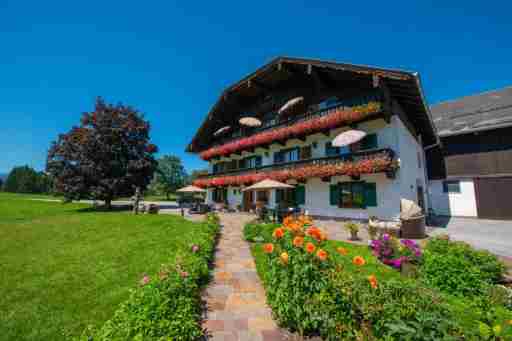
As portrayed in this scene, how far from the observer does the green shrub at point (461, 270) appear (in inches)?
173

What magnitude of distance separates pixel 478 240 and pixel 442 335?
10.4m

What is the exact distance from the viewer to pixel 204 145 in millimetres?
25531

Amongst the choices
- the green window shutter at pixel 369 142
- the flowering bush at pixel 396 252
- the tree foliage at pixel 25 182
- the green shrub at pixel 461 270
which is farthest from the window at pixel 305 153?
the tree foliage at pixel 25 182

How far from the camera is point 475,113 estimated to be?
57.8 feet

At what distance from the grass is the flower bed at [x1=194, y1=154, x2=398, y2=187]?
27.6 ft

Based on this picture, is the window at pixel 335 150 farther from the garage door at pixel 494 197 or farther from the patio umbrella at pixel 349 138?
the garage door at pixel 494 197

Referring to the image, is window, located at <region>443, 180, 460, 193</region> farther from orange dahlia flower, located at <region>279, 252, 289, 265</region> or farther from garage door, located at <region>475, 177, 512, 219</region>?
orange dahlia flower, located at <region>279, 252, 289, 265</region>

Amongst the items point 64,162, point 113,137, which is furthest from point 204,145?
point 64,162

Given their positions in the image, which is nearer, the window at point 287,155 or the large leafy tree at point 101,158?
the window at point 287,155

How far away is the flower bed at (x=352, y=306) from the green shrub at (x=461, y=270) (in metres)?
0.66

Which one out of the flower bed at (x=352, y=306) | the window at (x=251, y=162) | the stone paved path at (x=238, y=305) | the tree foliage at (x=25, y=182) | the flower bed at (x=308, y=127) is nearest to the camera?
the flower bed at (x=352, y=306)

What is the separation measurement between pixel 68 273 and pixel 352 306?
21.8 feet

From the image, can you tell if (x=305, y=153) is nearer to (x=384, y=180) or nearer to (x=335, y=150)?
(x=335, y=150)

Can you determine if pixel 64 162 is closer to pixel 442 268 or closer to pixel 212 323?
pixel 212 323
